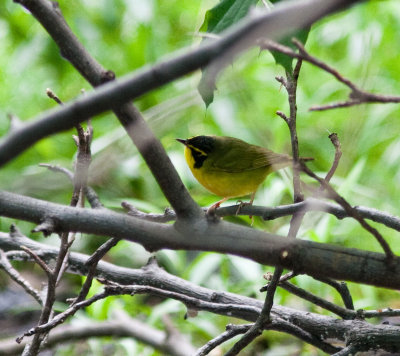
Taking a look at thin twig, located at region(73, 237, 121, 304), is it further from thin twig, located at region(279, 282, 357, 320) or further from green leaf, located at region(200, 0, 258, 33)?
green leaf, located at region(200, 0, 258, 33)

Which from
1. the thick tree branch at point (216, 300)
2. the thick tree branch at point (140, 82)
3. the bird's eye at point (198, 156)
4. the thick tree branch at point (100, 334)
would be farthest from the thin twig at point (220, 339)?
the thick tree branch at point (100, 334)

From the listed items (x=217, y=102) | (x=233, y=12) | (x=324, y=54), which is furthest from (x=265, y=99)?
(x=233, y=12)

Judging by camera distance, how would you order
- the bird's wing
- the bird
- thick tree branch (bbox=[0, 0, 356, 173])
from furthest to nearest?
the bird < the bird's wing < thick tree branch (bbox=[0, 0, 356, 173])

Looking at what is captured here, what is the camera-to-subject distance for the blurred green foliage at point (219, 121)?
Result: 3.27m

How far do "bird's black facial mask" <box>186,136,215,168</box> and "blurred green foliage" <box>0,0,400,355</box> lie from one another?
1.04 ft

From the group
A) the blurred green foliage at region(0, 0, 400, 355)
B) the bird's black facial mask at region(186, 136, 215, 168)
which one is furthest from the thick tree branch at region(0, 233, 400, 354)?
the bird's black facial mask at region(186, 136, 215, 168)

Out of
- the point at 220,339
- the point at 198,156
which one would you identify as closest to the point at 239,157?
the point at 198,156

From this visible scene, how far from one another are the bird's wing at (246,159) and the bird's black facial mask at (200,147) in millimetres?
89

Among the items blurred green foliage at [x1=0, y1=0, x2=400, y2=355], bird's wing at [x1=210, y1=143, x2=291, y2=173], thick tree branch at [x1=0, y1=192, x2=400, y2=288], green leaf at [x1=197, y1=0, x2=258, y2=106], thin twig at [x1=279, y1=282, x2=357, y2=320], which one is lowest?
thick tree branch at [x1=0, y1=192, x2=400, y2=288]

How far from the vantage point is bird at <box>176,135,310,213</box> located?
2.65m

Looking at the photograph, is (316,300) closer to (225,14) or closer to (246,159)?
(225,14)

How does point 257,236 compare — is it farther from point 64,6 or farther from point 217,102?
point 64,6

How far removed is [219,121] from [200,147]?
1.62 meters

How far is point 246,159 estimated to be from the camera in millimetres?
2732
